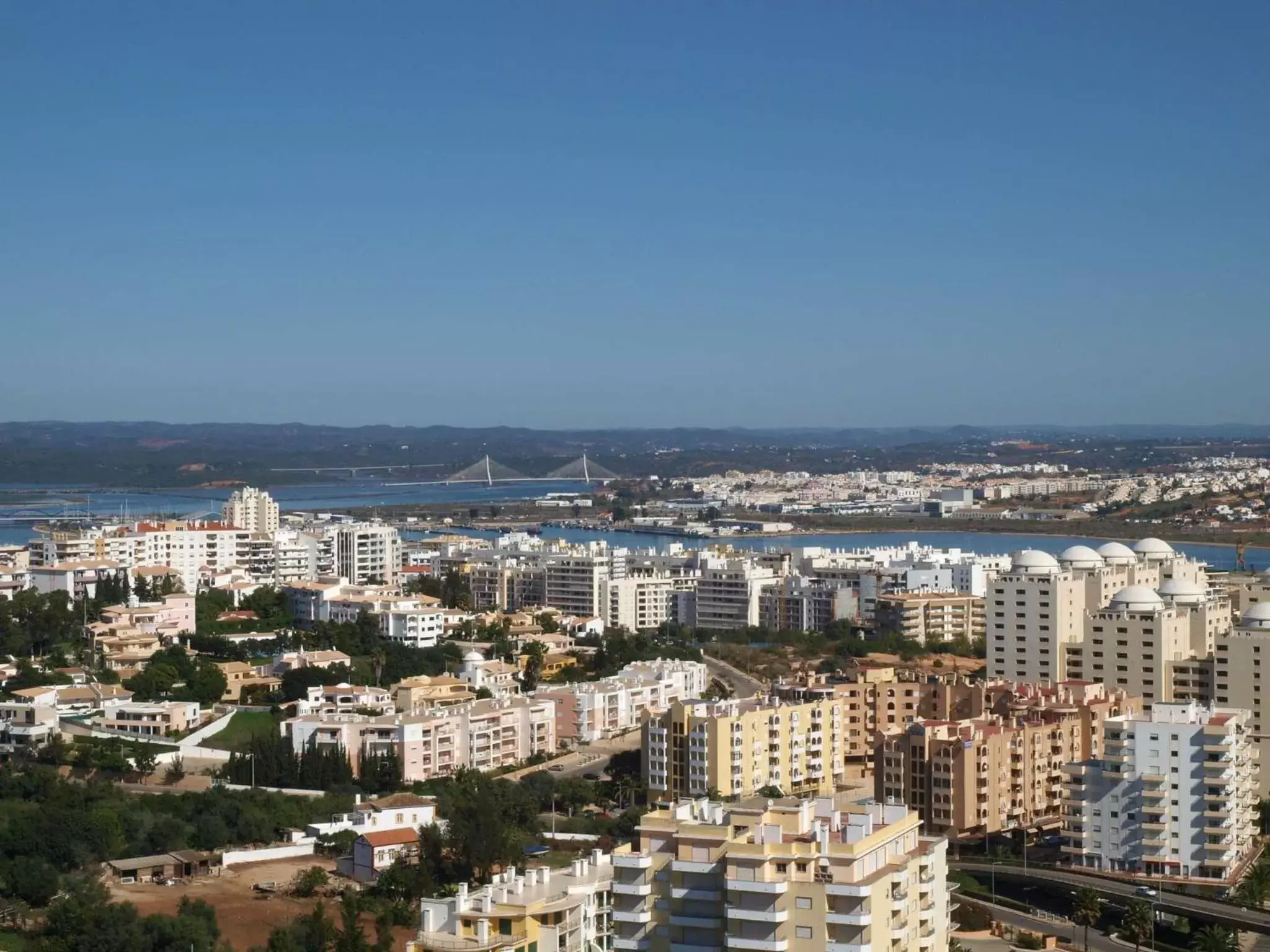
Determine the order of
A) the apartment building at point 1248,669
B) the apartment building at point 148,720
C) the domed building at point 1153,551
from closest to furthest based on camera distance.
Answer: the apartment building at point 1248,669
the apartment building at point 148,720
the domed building at point 1153,551

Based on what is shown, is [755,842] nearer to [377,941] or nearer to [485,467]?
[377,941]

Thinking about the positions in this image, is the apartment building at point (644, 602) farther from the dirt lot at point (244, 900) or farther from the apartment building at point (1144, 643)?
the dirt lot at point (244, 900)

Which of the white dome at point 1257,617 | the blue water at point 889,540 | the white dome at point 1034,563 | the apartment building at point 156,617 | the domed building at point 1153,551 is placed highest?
the white dome at point 1034,563

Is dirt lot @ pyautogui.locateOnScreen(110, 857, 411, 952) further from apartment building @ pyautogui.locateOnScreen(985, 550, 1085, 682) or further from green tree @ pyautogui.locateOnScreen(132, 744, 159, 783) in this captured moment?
apartment building @ pyautogui.locateOnScreen(985, 550, 1085, 682)

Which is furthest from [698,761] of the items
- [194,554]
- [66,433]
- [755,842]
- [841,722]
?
[66,433]

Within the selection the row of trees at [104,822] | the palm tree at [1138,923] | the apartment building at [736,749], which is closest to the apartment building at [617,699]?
the apartment building at [736,749]

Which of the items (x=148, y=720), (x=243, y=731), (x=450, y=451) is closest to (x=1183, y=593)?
(x=243, y=731)

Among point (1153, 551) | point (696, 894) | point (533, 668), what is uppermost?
point (1153, 551)

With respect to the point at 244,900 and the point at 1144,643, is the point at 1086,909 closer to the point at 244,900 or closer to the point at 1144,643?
the point at 244,900
